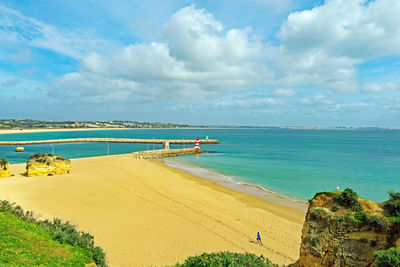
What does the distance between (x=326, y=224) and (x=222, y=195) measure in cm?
1574

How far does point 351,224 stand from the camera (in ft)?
22.4

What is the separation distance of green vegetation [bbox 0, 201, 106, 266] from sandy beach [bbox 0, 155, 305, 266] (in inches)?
90.5

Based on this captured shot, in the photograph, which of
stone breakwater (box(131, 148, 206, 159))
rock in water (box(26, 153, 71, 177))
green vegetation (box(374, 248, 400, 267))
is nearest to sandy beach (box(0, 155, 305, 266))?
rock in water (box(26, 153, 71, 177))

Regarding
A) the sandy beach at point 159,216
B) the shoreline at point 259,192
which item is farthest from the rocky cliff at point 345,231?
the shoreline at point 259,192

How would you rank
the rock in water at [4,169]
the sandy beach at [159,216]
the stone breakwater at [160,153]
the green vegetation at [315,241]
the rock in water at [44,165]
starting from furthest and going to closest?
the stone breakwater at [160,153]
the rock in water at [44,165]
the rock in water at [4,169]
the sandy beach at [159,216]
the green vegetation at [315,241]

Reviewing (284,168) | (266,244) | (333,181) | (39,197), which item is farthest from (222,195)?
(284,168)

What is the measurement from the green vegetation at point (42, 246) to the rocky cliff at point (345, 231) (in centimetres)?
724

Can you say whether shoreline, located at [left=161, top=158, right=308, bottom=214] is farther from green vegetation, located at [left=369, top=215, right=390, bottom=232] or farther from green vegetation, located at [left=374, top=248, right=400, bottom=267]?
green vegetation, located at [left=374, top=248, right=400, bottom=267]

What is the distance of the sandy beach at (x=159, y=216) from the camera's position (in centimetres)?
1180

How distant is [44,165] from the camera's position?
25.4 meters

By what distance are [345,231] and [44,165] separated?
28301mm

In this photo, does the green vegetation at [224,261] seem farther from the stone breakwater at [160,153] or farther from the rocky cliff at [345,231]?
the stone breakwater at [160,153]

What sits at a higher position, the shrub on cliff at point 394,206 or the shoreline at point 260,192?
the shrub on cliff at point 394,206

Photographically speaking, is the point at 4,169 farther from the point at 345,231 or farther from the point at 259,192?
the point at 345,231
